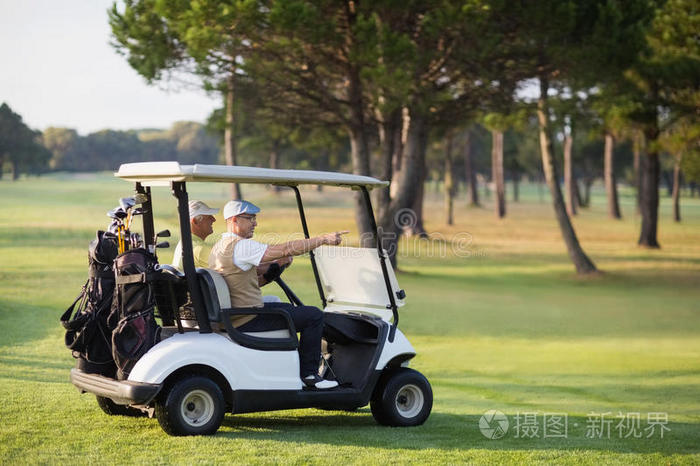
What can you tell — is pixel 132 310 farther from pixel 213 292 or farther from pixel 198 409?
pixel 198 409

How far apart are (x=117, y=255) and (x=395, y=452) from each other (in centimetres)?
204

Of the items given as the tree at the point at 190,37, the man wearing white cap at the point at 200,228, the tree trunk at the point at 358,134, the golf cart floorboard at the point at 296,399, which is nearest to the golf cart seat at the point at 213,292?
the man wearing white cap at the point at 200,228

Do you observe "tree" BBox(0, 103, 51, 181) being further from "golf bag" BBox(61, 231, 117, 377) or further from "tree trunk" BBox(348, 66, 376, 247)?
"golf bag" BBox(61, 231, 117, 377)

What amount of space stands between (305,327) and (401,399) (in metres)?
0.99

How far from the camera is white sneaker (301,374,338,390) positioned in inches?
245

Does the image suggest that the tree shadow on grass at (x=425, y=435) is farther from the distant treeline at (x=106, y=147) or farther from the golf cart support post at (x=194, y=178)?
the distant treeline at (x=106, y=147)

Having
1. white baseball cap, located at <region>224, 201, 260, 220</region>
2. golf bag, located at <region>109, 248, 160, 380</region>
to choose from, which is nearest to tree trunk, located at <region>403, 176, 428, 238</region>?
white baseball cap, located at <region>224, 201, 260, 220</region>

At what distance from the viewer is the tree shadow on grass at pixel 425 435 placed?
6.02 metres

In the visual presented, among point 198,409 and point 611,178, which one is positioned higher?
point 611,178

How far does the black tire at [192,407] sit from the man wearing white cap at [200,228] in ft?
2.56

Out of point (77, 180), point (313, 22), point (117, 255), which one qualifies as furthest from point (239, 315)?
point (77, 180)

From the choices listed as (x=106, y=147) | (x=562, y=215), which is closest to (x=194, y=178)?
(x=562, y=215)

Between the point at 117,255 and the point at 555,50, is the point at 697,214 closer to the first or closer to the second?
the point at 555,50

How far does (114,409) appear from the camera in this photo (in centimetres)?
650
